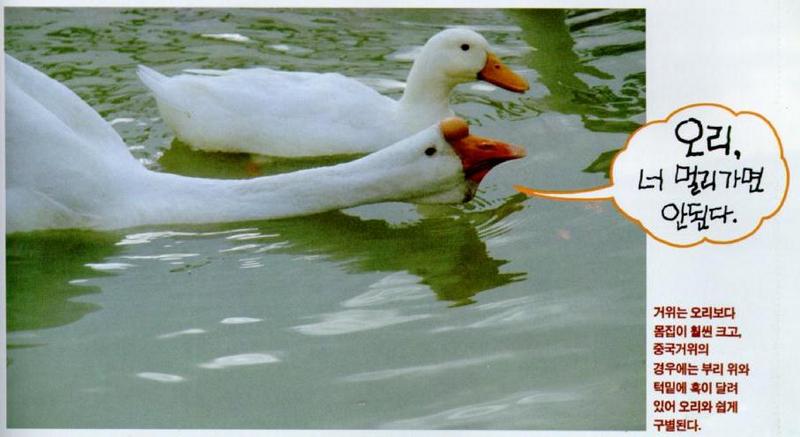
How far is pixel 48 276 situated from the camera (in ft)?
14.6

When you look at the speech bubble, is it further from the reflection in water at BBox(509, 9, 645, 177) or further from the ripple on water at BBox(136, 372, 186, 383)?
the ripple on water at BBox(136, 372, 186, 383)

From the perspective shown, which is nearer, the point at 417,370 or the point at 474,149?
the point at 417,370

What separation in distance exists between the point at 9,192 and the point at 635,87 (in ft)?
5.16

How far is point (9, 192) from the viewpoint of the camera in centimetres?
441

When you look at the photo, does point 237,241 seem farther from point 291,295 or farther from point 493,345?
point 493,345

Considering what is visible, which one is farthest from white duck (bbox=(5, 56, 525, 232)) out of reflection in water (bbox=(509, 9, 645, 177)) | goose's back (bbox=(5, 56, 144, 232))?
reflection in water (bbox=(509, 9, 645, 177))

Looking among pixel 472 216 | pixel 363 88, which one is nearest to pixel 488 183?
pixel 472 216

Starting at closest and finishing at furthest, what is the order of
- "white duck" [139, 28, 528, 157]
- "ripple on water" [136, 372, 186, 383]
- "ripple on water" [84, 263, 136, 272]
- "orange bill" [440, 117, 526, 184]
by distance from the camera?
"ripple on water" [136, 372, 186, 383]
"ripple on water" [84, 263, 136, 272]
"orange bill" [440, 117, 526, 184]
"white duck" [139, 28, 528, 157]

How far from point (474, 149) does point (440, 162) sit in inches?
3.7

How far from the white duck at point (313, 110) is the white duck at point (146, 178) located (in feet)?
0.50

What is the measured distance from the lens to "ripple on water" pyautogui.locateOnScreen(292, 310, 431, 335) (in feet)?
14.4

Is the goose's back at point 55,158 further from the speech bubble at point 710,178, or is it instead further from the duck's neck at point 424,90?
the speech bubble at point 710,178

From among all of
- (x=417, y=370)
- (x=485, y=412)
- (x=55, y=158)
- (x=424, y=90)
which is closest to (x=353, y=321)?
(x=417, y=370)

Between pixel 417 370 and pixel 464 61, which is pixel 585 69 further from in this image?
pixel 417 370
